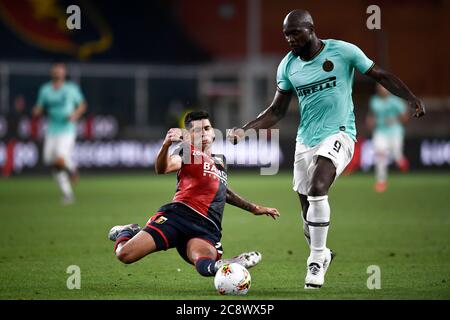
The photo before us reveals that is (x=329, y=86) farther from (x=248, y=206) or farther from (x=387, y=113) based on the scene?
(x=387, y=113)

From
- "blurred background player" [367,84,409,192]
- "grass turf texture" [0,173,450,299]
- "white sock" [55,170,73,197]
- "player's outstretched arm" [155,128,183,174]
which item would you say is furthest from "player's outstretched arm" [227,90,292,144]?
"blurred background player" [367,84,409,192]

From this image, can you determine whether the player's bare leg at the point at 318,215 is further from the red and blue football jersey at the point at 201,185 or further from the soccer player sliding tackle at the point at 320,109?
the red and blue football jersey at the point at 201,185

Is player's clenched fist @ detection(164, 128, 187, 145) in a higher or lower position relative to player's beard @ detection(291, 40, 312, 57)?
lower

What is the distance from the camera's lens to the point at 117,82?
2558cm

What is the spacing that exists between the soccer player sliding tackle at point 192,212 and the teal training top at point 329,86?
884mm

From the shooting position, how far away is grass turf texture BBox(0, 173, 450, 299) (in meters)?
7.65

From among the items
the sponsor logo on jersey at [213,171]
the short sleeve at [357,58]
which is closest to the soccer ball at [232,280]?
the sponsor logo on jersey at [213,171]

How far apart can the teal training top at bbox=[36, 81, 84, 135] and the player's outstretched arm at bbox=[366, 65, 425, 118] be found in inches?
402

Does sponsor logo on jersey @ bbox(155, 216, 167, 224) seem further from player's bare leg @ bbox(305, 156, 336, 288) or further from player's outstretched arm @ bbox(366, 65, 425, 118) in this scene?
player's outstretched arm @ bbox(366, 65, 425, 118)

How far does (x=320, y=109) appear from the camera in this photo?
8.15 meters

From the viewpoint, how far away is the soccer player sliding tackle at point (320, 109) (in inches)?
307
